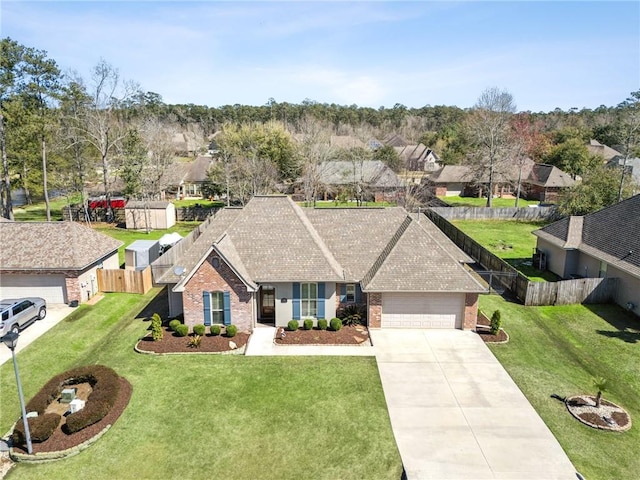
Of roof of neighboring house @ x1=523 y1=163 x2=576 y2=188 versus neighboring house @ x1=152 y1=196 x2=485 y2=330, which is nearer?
neighboring house @ x1=152 y1=196 x2=485 y2=330

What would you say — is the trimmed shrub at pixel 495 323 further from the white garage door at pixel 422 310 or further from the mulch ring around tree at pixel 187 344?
the mulch ring around tree at pixel 187 344

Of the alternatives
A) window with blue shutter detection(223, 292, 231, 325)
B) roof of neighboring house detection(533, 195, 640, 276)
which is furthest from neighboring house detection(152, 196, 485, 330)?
roof of neighboring house detection(533, 195, 640, 276)

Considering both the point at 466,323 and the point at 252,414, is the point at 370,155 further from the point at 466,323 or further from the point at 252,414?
the point at 252,414

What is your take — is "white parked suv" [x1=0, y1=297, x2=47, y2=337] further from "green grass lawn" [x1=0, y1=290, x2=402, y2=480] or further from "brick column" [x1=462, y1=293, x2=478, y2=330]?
"brick column" [x1=462, y1=293, x2=478, y2=330]

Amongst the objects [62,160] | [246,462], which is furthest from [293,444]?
[62,160]

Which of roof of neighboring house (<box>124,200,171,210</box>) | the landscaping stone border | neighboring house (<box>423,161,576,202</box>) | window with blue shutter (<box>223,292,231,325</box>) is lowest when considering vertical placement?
the landscaping stone border

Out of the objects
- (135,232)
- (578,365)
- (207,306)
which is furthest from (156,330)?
(135,232)

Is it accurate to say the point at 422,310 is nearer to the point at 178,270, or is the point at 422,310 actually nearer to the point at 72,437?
the point at 178,270
